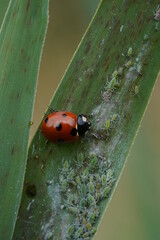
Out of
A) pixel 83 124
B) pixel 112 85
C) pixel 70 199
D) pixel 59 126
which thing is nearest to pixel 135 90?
pixel 112 85

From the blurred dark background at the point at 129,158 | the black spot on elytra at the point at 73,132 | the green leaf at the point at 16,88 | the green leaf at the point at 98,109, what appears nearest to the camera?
the green leaf at the point at 16,88

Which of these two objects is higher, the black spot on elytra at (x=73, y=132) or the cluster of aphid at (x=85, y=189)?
the black spot on elytra at (x=73, y=132)

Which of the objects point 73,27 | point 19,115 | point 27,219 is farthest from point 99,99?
point 73,27

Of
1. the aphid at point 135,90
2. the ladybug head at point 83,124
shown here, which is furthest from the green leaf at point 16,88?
the aphid at point 135,90

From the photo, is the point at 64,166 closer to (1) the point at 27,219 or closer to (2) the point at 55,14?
(1) the point at 27,219

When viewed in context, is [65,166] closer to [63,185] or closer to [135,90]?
[63,185]

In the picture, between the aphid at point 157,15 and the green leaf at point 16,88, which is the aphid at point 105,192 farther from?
the aphid at point 157,15
